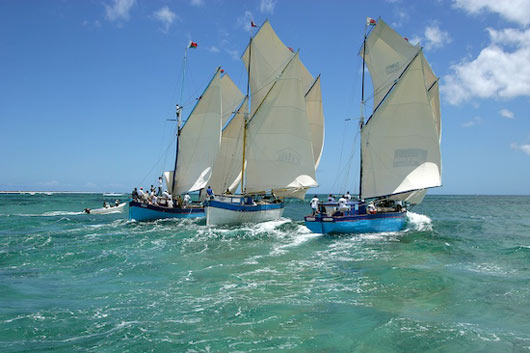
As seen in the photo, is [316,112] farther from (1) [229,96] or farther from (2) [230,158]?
(2) [230,158]

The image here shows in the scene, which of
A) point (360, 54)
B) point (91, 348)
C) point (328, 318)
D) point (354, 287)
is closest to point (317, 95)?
point (360, 54)

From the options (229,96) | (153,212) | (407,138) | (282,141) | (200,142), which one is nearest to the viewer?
(407,138)

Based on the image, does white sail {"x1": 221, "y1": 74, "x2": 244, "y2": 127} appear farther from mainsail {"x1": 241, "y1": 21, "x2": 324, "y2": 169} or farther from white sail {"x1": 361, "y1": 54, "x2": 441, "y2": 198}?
white sail {"x1": 361, "y1": 54, "x2": 441, "y2": 198}

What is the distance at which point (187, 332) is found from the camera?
1018 cm

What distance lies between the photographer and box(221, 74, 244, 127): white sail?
45750 mm

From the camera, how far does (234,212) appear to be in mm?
34312

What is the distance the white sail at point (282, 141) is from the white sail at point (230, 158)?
6.64 m

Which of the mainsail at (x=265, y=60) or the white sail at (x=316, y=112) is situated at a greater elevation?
the mainsail at (x=265, y=60)

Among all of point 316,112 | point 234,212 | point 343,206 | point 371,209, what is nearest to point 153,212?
point 234,212

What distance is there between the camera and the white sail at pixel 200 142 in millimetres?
39344

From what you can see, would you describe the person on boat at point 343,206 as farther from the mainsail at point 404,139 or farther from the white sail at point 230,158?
the white sail at point 230,158

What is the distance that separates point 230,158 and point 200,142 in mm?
5375

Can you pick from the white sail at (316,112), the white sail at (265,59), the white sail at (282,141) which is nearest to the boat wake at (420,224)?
the white sail at (282,141)

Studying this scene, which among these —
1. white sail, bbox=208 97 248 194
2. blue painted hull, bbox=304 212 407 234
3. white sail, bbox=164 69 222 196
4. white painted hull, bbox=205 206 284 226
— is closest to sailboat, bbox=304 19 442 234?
A: blue painted hull, bbox=304 212 407 234
